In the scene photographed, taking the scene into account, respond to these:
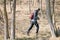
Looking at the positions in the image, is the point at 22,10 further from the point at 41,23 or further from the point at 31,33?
the point at 31,33

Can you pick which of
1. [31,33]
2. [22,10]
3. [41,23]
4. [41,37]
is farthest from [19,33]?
[22,10]

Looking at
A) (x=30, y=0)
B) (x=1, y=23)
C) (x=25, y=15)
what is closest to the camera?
(x=1, y=23)

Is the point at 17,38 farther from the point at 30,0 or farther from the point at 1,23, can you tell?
the point at 30,0

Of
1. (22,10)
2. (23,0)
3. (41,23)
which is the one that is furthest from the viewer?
(23,0)

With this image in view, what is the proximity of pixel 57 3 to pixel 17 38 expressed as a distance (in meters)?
16.9

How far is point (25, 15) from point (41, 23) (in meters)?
4.13

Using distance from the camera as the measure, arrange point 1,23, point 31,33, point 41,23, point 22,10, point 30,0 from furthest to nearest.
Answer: point 30,0 → point 22,10 → point 41,23 → point 1,23 → point 31,33

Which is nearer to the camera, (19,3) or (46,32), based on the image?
(46,32)

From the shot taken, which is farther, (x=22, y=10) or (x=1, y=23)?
(x=22, y=10)

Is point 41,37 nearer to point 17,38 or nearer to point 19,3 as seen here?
point 17,38

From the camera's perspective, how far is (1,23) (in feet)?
58.4

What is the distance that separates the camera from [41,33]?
15.2 m

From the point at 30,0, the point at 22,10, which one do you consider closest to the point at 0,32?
the point at 22,10

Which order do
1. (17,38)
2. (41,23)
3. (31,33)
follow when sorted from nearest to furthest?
(17,38)
(31,33)
(41,23)
